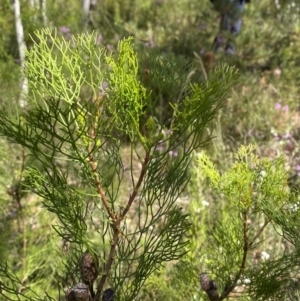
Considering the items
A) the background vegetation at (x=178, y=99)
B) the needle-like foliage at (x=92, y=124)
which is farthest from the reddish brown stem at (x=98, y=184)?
the background vegetation at (x=178, y=99)

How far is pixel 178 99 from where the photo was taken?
756 millimetres

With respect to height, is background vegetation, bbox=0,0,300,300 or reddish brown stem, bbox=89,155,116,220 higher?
reddish brown stem, bbox=89,155,116,220

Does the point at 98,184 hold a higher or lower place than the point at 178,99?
lower

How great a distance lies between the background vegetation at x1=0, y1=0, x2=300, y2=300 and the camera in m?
1.09

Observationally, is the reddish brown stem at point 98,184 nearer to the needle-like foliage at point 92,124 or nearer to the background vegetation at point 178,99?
the needle-like foliage at point 92,124

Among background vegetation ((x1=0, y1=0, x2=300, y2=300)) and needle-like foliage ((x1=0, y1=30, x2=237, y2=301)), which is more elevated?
needle-like foliage ((x1=0, y1=30, x2=237, y2=301))

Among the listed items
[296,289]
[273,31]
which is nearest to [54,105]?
[296,289]

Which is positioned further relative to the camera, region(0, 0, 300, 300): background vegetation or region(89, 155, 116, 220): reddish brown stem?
region(0, 0, 300, 300): background vegetation

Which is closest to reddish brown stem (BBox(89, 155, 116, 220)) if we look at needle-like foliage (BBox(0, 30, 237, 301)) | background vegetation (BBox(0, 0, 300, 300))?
needle-like foliage (BBox(0, 30, 237, 301))

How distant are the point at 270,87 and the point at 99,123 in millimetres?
3081

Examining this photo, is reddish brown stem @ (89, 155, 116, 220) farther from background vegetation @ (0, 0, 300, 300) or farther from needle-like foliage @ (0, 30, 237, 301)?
background vegetation @ (0, 0, 300, 300)

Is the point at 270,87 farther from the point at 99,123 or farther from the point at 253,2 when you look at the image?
the point at 99,123

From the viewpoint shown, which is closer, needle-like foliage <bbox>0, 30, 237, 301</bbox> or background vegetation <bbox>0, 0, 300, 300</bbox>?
needle-like foliage <bbox>0, 30, 237, 301</bbox>

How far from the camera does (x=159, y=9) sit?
531cm
